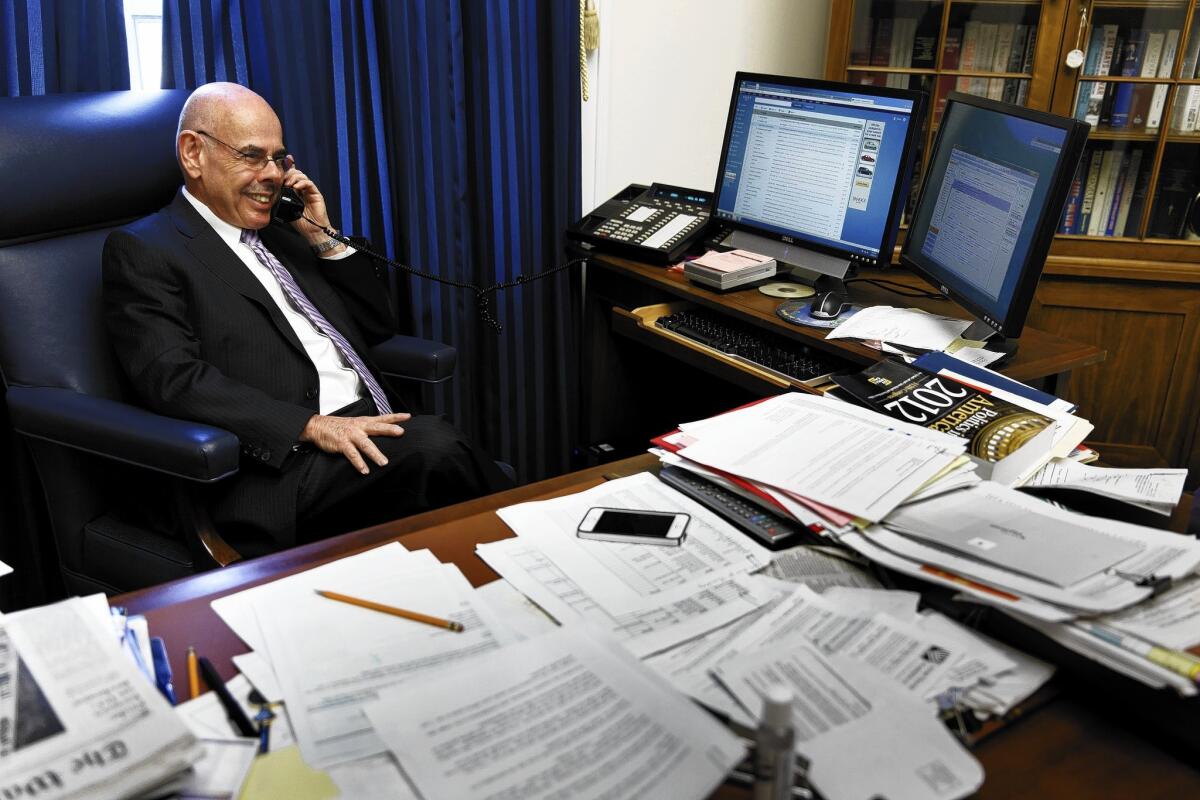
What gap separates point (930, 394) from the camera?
1.49 meters

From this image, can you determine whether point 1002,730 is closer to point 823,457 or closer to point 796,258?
point 823,457

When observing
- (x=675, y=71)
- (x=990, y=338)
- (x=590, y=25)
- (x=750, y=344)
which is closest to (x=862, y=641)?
(x=990, y=338)

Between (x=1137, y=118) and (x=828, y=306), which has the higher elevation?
(x=1137, y=118)

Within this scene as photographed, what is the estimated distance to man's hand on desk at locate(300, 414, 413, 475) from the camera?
6.17 ft

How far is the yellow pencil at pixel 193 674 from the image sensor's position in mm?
956

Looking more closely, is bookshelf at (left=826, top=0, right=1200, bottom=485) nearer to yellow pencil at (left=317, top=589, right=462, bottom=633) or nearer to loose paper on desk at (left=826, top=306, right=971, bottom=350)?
loose paper on desk at (left=826, top=306, right=971, bottom=350)

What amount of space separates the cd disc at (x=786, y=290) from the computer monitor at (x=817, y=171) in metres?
0.04

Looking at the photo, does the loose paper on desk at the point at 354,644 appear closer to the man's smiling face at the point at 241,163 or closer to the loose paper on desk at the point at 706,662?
the loose paper on desk at the point at 706,662

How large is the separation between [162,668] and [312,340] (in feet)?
4.08

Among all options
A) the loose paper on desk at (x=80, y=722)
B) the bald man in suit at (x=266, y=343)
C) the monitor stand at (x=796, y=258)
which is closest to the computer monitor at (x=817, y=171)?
the monitor stand at (x=796, y=258)

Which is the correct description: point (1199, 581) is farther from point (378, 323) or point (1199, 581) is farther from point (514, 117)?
point (514, 117)

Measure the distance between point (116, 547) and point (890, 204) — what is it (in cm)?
160

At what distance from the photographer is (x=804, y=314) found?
2.11 m

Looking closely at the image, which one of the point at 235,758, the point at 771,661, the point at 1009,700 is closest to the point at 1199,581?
the point at 1009,700
